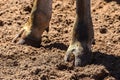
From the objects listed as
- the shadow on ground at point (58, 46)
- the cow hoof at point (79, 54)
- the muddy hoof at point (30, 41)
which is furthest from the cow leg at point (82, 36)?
the muddy hoof at point (30, 41)

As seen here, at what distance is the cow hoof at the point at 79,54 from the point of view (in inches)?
141

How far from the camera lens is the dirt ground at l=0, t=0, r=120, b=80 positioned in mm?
3421

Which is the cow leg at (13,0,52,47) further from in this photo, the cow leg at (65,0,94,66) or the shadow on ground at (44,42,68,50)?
the cow leg at (65,0,94,66)

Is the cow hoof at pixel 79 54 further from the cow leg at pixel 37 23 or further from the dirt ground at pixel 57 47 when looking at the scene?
the cow leg at pixel 37 23

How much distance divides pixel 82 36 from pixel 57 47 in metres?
0.33

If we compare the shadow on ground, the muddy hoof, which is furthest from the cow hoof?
the muddy hoof

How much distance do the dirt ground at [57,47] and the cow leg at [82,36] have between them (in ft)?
0.33

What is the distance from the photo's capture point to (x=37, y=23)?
405 cm

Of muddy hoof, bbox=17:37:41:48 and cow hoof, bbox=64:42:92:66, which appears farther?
muddy hoof, bbox=17:37:41:48

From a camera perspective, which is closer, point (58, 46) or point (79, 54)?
point (79, 54)

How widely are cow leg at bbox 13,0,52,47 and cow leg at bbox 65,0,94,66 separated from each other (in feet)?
1.41

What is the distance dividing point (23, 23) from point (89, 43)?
3.29ft

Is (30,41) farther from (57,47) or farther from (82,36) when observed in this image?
(82,36)

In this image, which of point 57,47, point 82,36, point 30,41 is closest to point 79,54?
point 82,36
